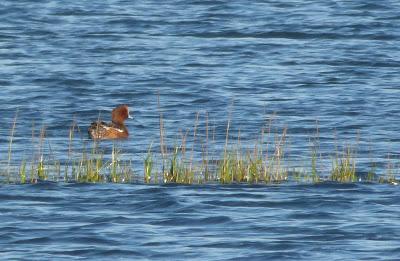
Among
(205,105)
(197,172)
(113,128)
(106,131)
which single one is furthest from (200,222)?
(205,105)

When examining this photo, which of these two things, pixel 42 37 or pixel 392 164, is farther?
pixel 42 37

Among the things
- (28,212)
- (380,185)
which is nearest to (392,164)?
(380,185)

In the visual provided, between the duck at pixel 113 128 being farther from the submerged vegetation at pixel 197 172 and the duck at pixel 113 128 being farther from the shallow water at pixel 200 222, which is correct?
the shallow water at pixel 200 222

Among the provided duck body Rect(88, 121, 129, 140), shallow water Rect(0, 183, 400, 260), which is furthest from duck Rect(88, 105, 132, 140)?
shallow water Rect(0, 183, 400, 260)

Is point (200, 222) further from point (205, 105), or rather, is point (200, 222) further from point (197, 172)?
point (205, 105)

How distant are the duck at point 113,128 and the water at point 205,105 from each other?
0.29 metres

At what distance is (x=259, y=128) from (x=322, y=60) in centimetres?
1114

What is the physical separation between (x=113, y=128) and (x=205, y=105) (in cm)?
439

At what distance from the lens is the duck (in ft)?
79.9

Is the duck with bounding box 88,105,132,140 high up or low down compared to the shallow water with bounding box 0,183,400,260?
up

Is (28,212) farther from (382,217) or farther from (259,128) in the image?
(259,128)

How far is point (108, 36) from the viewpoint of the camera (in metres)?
41.2

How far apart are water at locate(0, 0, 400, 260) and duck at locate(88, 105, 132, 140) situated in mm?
289

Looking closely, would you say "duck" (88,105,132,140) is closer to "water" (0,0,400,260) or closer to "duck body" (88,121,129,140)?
"duck body" (88,121,129,140)
